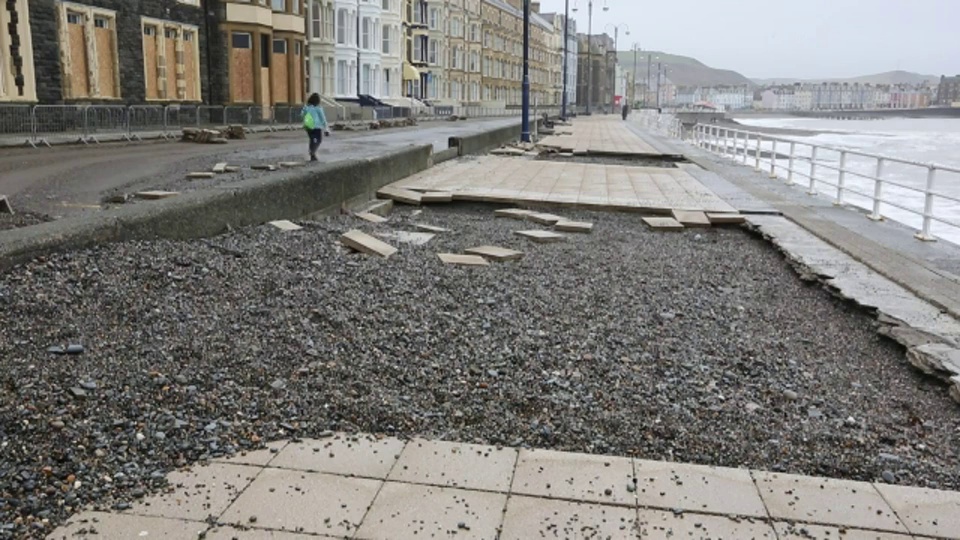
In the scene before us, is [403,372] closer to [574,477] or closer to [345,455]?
[345,455]

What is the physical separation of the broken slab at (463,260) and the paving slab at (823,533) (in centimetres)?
500

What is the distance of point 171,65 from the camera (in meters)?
34.7

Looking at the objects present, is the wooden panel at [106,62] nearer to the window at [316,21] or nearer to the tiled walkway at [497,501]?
the window at [316,21]

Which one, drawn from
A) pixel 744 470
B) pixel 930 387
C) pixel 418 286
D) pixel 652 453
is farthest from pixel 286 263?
pixel 930 387

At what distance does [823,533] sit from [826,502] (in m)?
0.28

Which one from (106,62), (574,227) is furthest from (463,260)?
(106,62)

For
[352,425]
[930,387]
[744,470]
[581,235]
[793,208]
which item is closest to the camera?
[744,470]

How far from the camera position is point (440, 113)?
235 ft

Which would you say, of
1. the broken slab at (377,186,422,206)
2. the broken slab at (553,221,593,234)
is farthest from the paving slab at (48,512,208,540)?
the broken slab at (377,186,422,206)

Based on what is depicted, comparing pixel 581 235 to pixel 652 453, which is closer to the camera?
pixel 652 453

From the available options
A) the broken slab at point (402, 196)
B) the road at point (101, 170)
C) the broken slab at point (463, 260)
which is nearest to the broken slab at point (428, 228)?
the broken slab at point (463, 260)

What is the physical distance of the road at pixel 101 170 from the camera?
33.8 feet

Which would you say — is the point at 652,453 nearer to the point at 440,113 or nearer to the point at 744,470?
the point at 744,470

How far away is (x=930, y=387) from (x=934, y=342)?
73 cm
